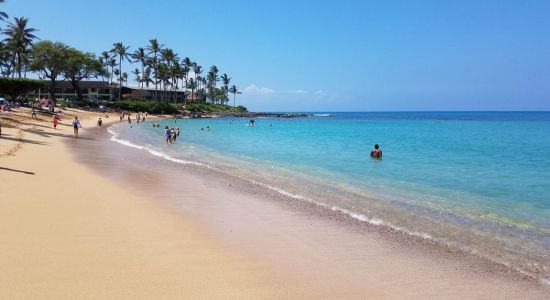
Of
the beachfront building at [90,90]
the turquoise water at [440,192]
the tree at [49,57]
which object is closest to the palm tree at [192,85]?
the beachfront building at [90,90]

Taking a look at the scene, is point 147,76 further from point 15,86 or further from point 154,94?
point 15,86

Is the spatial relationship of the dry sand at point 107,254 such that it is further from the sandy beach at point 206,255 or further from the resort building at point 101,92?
the resort building at point 101,92

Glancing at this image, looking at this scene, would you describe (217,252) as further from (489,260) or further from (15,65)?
(15,65)

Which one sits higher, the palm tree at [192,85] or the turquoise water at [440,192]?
the palm tree at [192,85]

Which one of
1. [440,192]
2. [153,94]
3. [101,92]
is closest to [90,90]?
[101,92]

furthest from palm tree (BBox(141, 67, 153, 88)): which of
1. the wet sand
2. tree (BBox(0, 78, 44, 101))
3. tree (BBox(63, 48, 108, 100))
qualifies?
the wet sand

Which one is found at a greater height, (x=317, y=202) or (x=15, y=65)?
(x=15, y=65)

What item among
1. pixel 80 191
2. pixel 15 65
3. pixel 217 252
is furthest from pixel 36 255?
pixel 15 65

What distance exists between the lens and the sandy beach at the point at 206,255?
17.3ft

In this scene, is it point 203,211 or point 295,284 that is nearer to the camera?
point 295,284

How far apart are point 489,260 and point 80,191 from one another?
9618 mm

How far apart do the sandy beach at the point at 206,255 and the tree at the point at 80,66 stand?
72.2 meters

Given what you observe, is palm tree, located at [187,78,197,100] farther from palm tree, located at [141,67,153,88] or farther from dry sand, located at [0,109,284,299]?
dry sand, located at [0,109,284,299]

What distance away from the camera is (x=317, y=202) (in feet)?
37.9
